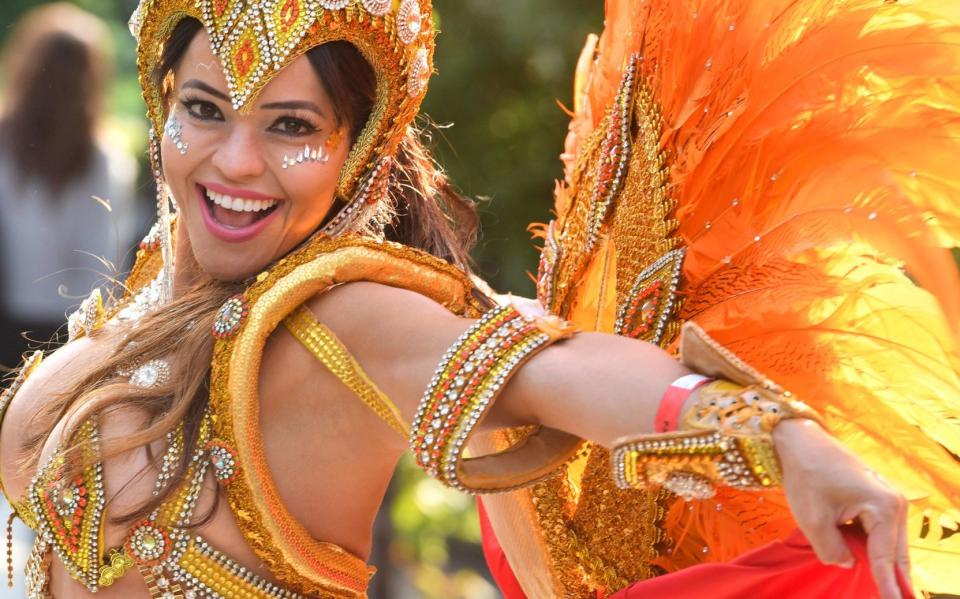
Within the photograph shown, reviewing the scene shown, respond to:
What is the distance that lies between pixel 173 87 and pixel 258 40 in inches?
11.5

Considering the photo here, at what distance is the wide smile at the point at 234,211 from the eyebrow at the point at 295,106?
0.49 feet

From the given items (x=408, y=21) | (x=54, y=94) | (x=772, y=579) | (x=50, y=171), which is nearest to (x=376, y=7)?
(x=408, y=21)

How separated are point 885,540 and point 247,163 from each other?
4.06 feet

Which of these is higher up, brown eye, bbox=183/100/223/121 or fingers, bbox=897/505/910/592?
brown eye, bbox=183/100/223/121

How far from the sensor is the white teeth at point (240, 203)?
2307 mm

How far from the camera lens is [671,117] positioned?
2.33 m

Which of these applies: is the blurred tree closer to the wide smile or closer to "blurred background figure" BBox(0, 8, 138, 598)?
"blurred background figure" BBox(0, 8, 138, 598)

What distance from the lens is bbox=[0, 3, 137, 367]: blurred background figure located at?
4754 millimetres

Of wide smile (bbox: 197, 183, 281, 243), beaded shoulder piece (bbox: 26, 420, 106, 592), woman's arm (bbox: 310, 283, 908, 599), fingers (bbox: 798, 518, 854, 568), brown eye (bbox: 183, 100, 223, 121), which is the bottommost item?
beaded shoulder piece (bbox: 26, 420, 106, 592)

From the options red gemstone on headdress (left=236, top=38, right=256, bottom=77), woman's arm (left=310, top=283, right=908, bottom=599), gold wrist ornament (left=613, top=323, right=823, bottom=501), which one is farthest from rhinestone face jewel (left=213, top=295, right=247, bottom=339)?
gold wrist ornament (left=613, top=323, right=823, bottom=501)

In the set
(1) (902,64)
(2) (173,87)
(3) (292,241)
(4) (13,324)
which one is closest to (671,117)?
(1) (902,64)

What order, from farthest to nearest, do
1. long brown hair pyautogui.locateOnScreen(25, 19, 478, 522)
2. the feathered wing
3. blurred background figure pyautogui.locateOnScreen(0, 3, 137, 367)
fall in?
blurred background figure pyautogui.locateOnScreen(0, 3, 137, 367) < long brown hair pyautogui.locateOnScreen(25, 19, 478, 522) < the feathered wing

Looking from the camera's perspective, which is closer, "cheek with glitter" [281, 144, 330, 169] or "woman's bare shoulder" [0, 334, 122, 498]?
"cheek with glitter" [281, 144, 330, 169]

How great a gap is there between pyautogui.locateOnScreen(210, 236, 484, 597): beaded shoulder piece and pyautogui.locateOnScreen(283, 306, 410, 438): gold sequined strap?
52mm
